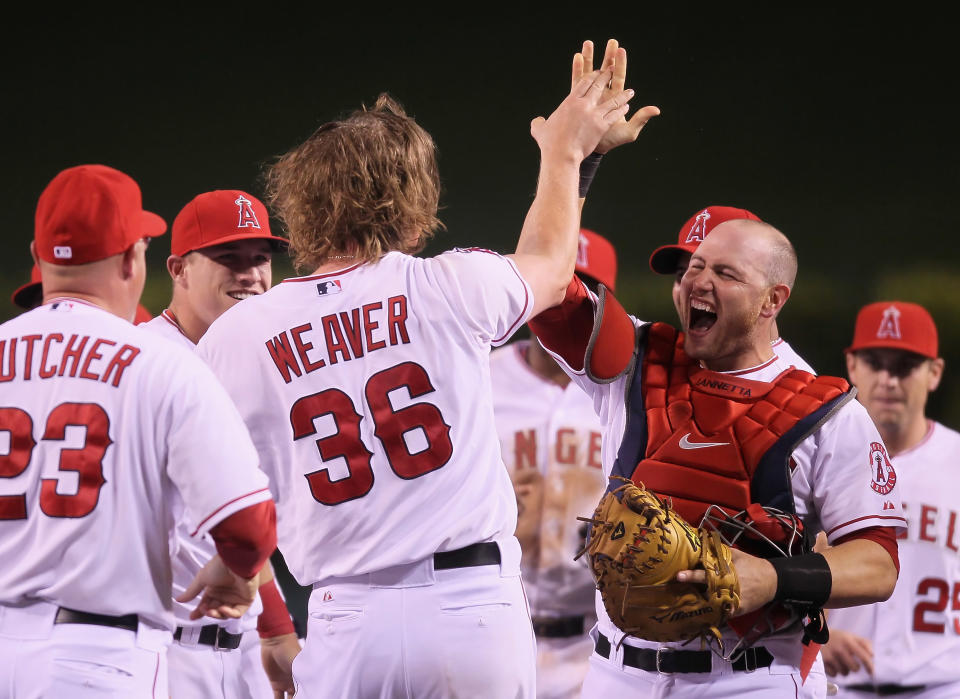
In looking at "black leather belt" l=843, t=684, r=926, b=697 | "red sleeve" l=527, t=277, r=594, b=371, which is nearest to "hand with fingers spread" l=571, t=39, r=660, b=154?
"red sleeve" l=527, t=277, r=594, b=371

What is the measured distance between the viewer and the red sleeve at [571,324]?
2555 mm

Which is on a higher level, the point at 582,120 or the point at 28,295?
the point at 582,120

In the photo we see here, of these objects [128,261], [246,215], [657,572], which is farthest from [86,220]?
[246,215]

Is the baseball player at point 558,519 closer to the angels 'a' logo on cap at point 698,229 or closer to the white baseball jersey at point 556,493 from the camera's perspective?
the white baseball jersey at point 556,493

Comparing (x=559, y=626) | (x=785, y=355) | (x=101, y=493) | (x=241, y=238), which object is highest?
(x=241, y=238)

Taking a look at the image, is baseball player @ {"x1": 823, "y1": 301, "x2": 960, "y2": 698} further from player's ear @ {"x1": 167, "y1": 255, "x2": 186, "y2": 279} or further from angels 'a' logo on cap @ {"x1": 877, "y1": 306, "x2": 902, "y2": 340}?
player's ear @ {"x1": 167, "y1": 255, "x2": 186, "y2": 279}

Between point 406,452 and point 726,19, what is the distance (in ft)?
15.5

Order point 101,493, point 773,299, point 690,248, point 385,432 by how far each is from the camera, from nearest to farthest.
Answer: point 101,493 → point 385,432 → point 773,299 → point 690,248

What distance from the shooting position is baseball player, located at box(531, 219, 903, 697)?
2.44m

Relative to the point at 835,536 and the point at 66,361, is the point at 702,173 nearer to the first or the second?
the point at 835,536

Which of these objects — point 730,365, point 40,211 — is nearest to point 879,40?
point 730,365

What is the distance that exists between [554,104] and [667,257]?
2.95 metres

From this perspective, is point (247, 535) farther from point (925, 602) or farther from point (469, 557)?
point (925, 602)

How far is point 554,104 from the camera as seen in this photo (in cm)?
615
